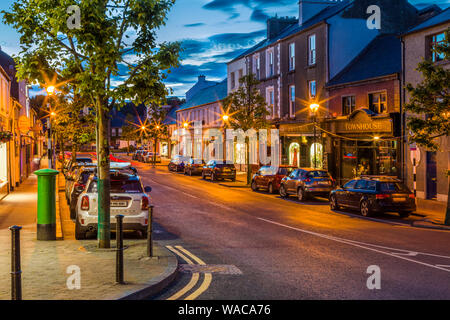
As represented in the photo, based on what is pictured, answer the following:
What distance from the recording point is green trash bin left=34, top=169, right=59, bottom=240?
1169 centimetres

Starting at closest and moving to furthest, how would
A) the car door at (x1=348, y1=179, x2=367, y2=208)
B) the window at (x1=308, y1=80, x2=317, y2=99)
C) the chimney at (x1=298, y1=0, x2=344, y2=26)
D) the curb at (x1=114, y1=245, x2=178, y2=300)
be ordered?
the curb at (x1=114, y1=245, x2=178, y2=300) → the car door at (x1=348, y1=179, x2=367, y2=208) → the window at (x1=308, y1=80, x2=317, y2=99) → the chimney at (x1=298, y1=0, x2=344, y2=26)

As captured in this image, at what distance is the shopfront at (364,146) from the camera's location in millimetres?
26938

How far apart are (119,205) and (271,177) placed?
16.3 meters

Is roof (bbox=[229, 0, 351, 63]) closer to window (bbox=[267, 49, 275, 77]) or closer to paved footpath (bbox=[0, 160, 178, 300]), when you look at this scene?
window (bbox=[267, 49, 275, 77])

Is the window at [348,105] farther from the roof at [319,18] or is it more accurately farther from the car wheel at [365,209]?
the car wheel at [365,209]

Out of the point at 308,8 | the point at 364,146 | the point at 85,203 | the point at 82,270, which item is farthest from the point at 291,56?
the point at 82,270

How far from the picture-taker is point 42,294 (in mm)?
6977

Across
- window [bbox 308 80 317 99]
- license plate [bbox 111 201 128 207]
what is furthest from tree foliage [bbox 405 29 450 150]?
window [bbox 308 80 317 99]

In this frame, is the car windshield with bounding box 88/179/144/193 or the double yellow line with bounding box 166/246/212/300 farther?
the car windshield with bounding box 88/179/144/193

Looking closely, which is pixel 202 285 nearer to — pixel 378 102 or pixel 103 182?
pixel 103 182

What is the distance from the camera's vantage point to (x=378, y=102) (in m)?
28.1

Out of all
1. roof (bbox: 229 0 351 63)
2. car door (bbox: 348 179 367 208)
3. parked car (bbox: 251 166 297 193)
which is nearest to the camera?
car door (bbox: 348 179 367 208)
